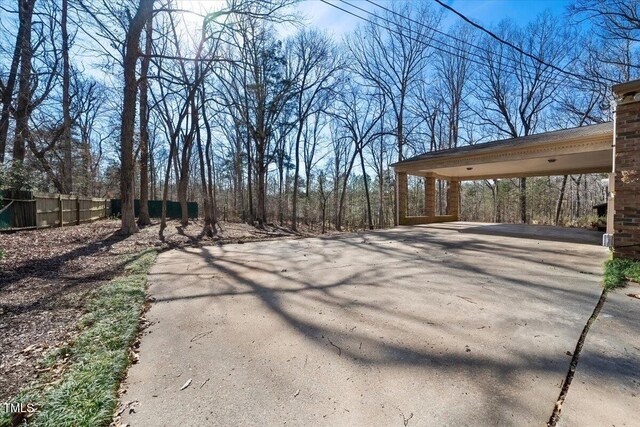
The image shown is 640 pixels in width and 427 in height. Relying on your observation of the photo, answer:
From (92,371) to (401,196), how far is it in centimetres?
1145

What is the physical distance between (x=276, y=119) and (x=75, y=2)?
→ 397 inches

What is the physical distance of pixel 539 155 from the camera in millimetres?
7988

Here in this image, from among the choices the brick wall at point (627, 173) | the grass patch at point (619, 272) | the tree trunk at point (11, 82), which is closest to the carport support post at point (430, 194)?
the brick wall at point (627, 173)

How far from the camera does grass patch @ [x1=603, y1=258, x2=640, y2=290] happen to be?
11.7ft

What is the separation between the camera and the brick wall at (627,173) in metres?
4.54

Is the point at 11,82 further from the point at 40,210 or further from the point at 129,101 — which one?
the point at 129,101

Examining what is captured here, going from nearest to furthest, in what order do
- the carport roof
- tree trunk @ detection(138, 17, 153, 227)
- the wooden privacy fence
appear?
1. the carport roof
2. the wooden privacy fence
3. tree trunk @ detection(138, 17, 153, 227)

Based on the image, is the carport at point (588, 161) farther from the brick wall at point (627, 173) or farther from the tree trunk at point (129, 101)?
the tree trunk at point (129, 101)

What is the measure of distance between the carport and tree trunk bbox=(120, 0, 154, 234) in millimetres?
9103

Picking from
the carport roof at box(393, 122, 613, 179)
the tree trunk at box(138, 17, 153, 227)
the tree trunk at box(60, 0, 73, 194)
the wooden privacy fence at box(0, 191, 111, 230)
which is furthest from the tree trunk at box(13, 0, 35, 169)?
the carport roof at box(393, 122, 613, 179)

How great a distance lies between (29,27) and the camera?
1044 cm

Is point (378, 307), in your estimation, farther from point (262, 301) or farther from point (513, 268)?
point (513, 268)

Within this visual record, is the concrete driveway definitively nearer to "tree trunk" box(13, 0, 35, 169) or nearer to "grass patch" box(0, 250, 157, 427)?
"grass patch" box(0, 250, 157, 427)

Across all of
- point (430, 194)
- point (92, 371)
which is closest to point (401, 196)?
point (430, 194)
